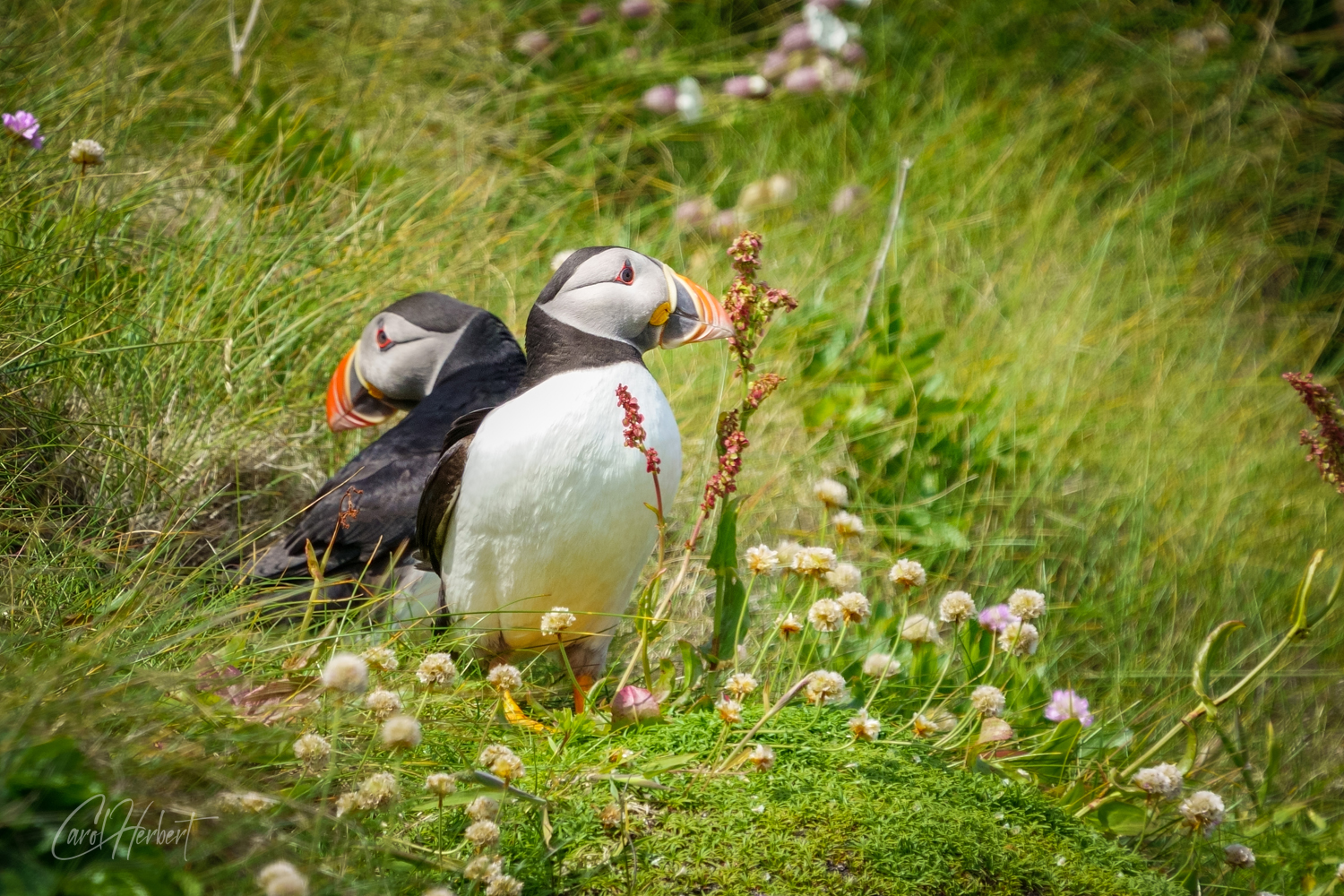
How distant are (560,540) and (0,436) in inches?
55.7

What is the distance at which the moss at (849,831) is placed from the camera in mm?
1820

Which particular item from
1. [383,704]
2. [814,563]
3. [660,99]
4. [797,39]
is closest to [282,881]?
[383,704]

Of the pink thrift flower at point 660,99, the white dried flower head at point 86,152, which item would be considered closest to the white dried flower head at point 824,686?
the white dried flower head at point 86,152

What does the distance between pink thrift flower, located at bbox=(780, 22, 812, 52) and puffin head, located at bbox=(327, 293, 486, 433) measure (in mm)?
3246

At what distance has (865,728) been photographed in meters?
2.11

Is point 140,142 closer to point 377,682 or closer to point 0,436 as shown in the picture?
point 0,436

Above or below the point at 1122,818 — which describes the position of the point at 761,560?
above

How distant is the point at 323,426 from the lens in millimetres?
3557

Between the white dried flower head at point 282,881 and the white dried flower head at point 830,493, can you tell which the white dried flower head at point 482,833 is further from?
the white dried flower head at point 830,493

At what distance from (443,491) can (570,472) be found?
392 mm

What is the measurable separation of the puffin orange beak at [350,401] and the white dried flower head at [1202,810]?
7.89 feet

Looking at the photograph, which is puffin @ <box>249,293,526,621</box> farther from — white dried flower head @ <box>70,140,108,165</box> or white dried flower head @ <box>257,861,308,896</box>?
white dried flower head @ <box>257,861,308,896</box>

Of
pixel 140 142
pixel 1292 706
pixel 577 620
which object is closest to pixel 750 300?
pixel 577 620

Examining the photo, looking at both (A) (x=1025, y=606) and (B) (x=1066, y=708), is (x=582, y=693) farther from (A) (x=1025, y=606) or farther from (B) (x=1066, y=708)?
(B) (x=1066, y=708)
